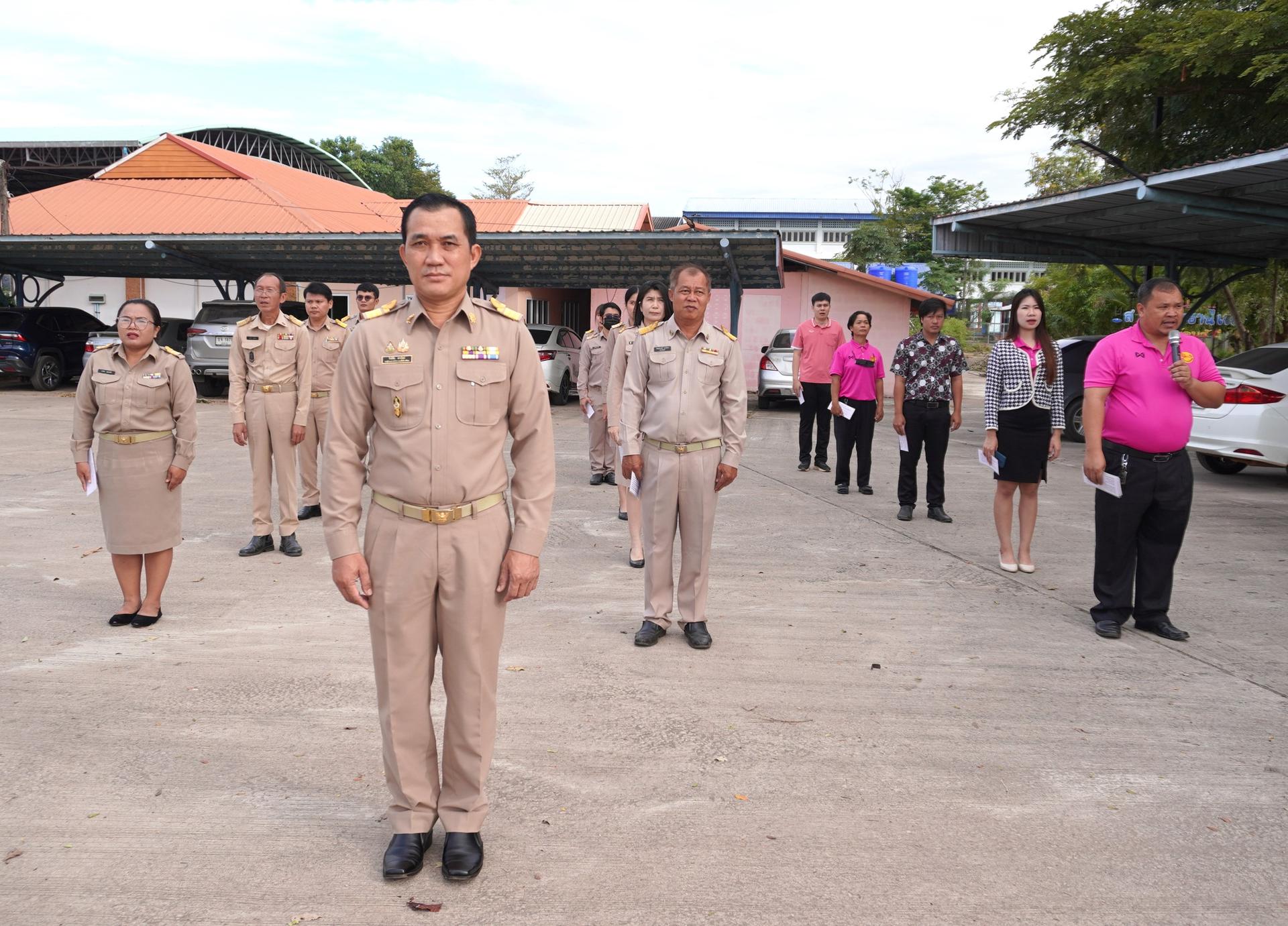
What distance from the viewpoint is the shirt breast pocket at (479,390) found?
3.03 meters

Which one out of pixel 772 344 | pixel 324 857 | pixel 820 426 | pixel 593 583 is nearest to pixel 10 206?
pixel 772 344

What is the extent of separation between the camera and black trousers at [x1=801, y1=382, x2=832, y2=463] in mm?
12008

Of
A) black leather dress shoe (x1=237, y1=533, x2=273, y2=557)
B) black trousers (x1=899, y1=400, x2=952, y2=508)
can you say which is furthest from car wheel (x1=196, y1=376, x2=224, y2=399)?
black trousers (x1=899, y1=400, x2=952, y2=508)

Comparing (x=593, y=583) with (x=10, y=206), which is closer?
(x=593, y=583)

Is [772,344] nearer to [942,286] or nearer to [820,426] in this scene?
[820,426]

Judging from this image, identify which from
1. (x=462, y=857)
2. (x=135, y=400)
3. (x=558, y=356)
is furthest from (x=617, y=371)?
(x=558, y=356)

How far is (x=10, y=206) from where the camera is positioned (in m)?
32.8

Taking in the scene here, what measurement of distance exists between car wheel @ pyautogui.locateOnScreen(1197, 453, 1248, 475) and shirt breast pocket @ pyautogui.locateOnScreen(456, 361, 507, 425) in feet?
38.7

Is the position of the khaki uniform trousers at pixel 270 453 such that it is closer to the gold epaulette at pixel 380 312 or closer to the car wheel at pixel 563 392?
the gold epaulette at pixel 380 312

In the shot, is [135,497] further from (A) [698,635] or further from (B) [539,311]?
(B) [539,311]

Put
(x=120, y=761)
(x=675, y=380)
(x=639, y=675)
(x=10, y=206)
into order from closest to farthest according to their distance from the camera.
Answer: (x=120, y=761), (x=639, y=675), (x=675, y=380), (x=10, y=206)

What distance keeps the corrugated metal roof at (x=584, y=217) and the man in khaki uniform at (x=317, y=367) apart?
24491 millimetres

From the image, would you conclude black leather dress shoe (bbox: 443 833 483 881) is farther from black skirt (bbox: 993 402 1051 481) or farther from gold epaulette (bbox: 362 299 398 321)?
black skirt (bbox: 993 402 1051 481)

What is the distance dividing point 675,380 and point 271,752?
2616 mm
